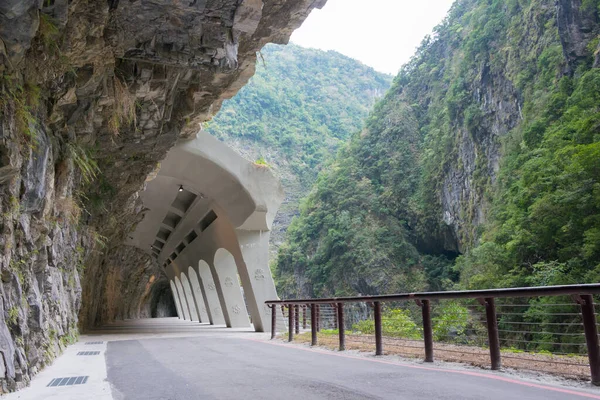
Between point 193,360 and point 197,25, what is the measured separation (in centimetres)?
470

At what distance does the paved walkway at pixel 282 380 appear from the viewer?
13.7 feet

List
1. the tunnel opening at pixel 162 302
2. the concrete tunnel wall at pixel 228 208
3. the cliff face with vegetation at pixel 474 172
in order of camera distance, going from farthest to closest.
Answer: the tunnel opening at pixel 162 302 → the cliff face with vegetation at pixel 474 172 → the concrete tunnel wall at pixel 228 208

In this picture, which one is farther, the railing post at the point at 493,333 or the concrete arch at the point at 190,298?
the concrete arch at the point at 190,298

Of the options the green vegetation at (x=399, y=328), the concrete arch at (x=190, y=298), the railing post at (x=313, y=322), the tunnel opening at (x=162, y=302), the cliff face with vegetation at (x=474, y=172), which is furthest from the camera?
the tunnel opening at (x=162, y=302)

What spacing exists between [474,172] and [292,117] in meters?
53.3

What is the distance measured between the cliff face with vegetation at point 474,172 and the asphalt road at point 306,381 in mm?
18547

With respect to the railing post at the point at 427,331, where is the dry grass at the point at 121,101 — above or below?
above

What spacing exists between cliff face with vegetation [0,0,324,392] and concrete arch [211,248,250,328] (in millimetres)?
10281

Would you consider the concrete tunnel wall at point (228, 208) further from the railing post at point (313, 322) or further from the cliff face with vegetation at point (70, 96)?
the railing post at point (313, 322)

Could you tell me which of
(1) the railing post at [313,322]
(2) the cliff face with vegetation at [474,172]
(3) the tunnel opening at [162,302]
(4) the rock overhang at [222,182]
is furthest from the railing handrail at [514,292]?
(3) the tunnel opening at [162,302]

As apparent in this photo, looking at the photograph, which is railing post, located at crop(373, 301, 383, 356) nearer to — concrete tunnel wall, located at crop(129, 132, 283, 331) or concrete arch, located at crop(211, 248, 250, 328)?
concrete tunnel wall, located at crop(129, 132, 283, 331)

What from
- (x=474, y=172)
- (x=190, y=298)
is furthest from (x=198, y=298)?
(x=474, y=172)

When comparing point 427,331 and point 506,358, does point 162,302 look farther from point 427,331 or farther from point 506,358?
point 506,358

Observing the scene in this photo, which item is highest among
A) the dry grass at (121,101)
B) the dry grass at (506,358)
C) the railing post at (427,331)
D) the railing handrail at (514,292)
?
the dry grass at (121,101)
